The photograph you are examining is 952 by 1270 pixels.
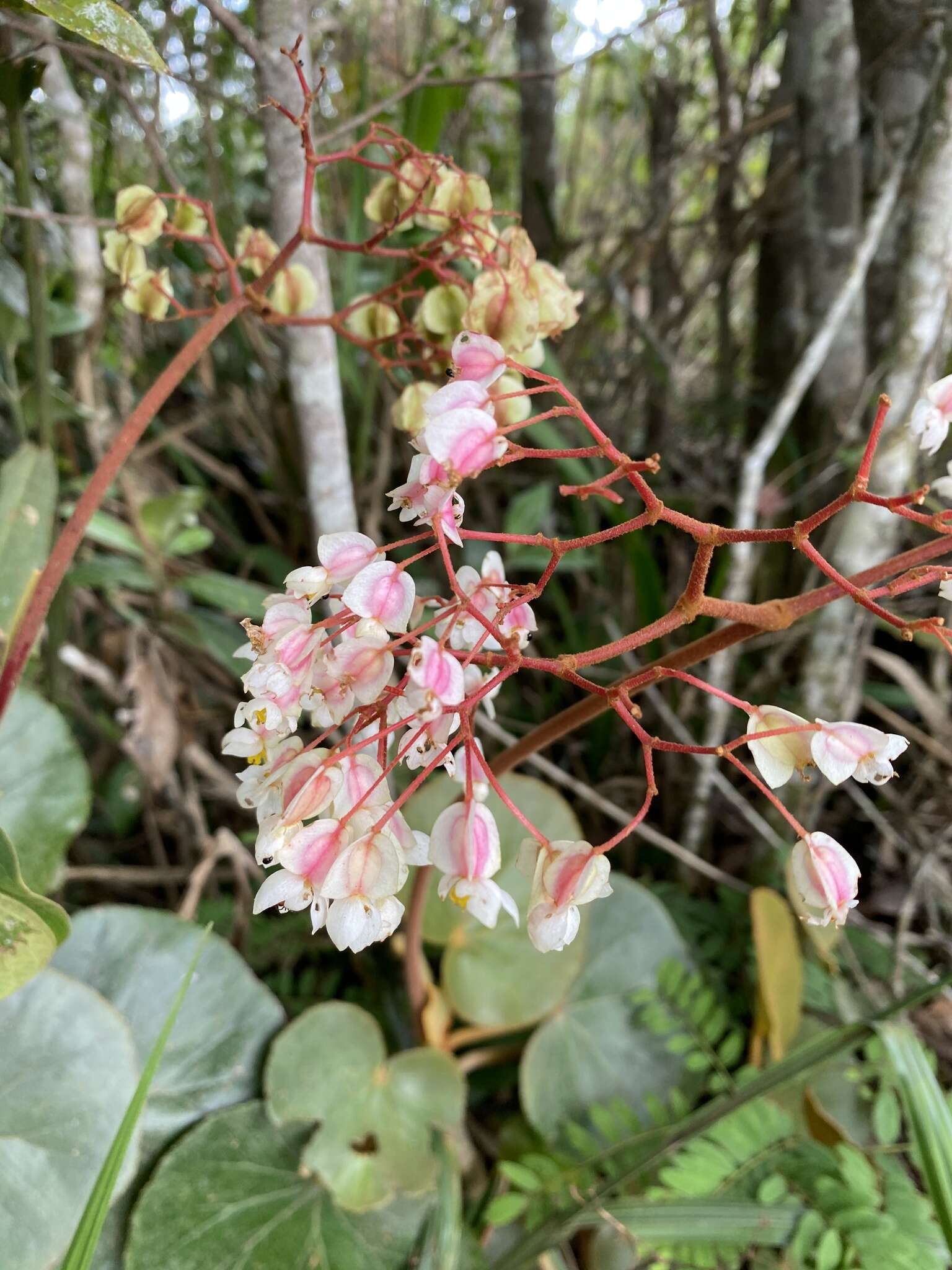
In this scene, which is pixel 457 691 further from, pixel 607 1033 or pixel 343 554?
pixel 607 1033

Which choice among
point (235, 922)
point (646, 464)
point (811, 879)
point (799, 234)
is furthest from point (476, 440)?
point (799, 234)

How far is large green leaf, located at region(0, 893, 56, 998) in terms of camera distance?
367mm

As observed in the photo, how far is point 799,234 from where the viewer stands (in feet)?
3.53

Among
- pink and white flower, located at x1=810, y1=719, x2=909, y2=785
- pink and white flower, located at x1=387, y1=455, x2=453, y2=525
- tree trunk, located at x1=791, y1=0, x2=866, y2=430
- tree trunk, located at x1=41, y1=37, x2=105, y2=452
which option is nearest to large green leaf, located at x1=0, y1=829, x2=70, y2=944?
pink and white flower, located at x1=387, y1=455, x2=453, y2=525

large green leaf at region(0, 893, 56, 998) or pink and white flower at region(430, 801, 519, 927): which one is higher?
pink and white flower at region(430, 801, 519, 927)

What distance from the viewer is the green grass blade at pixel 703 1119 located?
0.60 m

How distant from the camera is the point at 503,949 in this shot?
737 millimetres

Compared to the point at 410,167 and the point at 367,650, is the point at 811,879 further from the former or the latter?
the point at 410,167

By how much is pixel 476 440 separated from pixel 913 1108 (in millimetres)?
566

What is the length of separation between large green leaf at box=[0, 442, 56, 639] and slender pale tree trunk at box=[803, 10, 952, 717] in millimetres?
717

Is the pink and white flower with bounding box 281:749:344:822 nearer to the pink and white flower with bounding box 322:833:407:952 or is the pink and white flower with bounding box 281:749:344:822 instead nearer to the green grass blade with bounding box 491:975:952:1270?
the pink and white flower with bounding box 322:833:407:952

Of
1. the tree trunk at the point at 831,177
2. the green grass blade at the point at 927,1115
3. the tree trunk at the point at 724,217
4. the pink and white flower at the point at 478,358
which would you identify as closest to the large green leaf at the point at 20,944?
the pink and white flower at the point at 478,358

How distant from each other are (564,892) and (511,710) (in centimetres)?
73

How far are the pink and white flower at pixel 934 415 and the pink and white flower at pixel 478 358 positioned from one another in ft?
0.56
